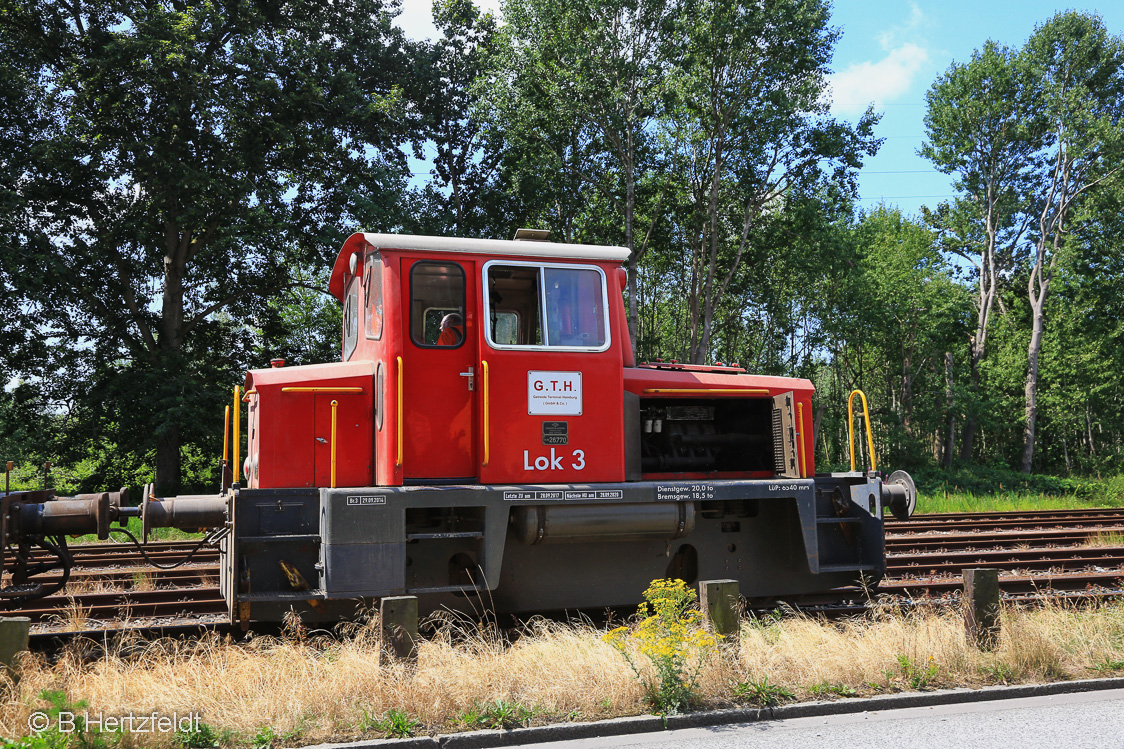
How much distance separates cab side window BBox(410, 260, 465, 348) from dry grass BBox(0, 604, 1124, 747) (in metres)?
2.34

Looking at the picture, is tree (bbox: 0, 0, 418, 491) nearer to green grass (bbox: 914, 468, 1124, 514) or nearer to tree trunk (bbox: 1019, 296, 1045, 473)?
green grass (bbox: 914, 468, 1124, 514)

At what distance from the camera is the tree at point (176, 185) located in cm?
1912

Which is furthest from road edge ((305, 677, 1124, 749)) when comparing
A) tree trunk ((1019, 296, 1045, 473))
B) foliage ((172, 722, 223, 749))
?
tree trunk ((1019, 296, 1045, 473))

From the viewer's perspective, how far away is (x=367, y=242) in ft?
22.3

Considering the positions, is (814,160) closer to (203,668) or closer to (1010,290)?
(1010,290)

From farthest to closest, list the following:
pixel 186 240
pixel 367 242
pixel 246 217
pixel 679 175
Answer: pixel 679 175, pixel 186 240, pixel 246 217, pixel 367 242

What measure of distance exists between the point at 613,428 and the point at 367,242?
8.73 feet

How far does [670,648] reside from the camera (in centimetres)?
510

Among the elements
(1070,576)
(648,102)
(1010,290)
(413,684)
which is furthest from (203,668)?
(1010,290)

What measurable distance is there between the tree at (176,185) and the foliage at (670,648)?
54.1 feet

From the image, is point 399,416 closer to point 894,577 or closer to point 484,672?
point 484,672

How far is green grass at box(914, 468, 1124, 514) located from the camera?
66.9 ft

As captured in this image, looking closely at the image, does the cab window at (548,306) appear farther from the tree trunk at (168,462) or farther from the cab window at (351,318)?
the tree trunk at (168,462)

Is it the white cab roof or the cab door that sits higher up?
the white cab roof
